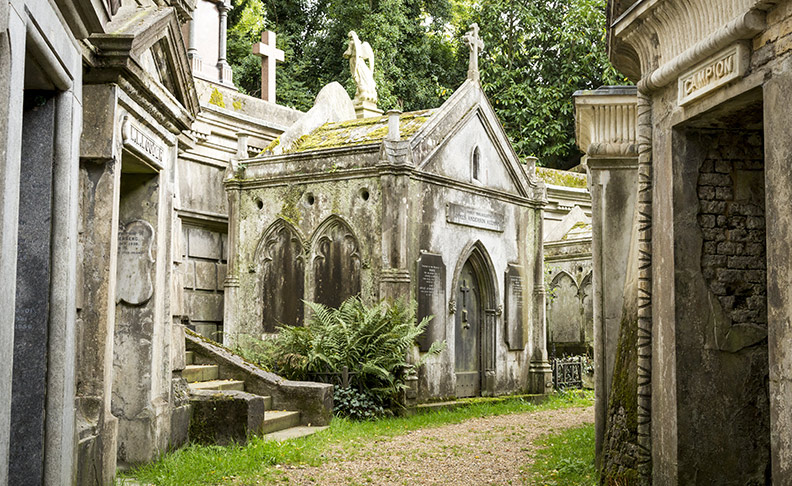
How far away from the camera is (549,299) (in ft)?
64.5

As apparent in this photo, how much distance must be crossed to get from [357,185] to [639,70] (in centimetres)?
652

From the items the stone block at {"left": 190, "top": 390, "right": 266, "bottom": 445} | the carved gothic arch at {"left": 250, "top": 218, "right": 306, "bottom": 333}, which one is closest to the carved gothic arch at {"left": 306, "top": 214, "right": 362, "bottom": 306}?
the carved gothic arch at {"left": 250, "top": 218, "right": 306, "bottom": 333}

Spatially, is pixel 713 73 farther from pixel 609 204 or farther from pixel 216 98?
pixel 216 98

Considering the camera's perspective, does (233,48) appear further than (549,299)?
Yes

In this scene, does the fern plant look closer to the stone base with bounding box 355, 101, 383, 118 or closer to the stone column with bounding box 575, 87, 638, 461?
the stone column with bounding box 575, 87, 638, 461

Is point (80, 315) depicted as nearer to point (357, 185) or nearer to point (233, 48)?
point (357, 185)

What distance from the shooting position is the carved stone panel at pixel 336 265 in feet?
43.9

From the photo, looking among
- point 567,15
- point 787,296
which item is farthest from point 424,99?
point 787,296

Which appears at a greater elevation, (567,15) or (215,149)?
(567,15)

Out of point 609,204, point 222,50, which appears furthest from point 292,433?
point 222,50

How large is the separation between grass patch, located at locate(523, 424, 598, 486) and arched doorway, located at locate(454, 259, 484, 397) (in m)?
3.84

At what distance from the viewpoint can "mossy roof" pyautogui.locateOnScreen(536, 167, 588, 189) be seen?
22.9 meters

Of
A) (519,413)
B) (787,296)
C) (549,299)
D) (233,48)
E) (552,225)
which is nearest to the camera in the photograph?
(787,296)

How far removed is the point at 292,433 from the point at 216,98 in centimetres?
855
